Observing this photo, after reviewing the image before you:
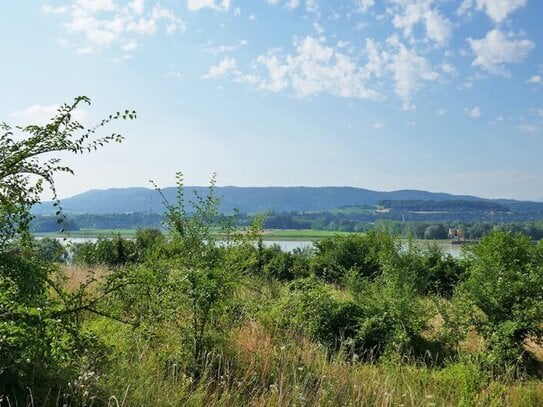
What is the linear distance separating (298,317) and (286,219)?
210 feet

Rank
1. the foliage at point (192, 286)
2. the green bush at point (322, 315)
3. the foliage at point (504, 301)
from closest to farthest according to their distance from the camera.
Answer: the foliage at point (192, 286) < the foliage at point (504, 301) < the green bush at point (322, 315)

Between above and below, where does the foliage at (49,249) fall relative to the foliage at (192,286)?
above

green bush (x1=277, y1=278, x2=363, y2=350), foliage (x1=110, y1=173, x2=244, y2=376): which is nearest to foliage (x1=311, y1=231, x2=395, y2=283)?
green bush (x1=277, y1=278, x2=363, y2=350)

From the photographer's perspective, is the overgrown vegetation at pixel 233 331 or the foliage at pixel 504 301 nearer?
the overgrown vegetation at pixel 233 331

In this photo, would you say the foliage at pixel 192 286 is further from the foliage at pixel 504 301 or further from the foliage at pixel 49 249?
the foliage at pixel 504 301

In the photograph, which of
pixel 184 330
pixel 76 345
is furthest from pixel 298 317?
pixel 76 345

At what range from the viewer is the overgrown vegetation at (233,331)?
2.97 m

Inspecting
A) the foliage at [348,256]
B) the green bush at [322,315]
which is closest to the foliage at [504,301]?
the green bush at [322,315]

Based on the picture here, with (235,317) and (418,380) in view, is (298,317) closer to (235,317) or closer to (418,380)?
(235,317)

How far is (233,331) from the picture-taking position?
5965 mm

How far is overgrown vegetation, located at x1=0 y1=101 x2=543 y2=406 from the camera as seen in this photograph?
117 inches

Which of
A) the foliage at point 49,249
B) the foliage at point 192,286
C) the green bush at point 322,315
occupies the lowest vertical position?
the green bush at point 322,315

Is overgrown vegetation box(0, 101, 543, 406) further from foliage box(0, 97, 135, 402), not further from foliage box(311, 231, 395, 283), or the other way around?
foliage box(311, 231, 395, 283)

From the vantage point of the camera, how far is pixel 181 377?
14.3 feet
